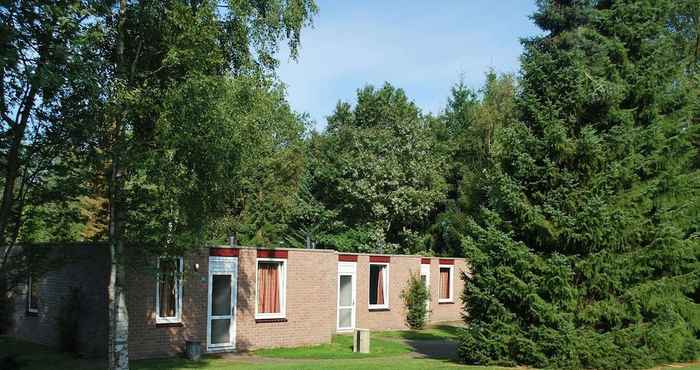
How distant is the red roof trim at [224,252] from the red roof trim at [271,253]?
2.81 ft

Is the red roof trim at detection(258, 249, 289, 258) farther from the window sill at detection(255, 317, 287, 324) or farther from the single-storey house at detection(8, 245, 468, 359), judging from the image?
the window sill at detection(255, 317, 287, 324)

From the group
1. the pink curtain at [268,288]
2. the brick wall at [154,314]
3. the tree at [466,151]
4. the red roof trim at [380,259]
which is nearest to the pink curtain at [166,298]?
the brick wall at [154,314]

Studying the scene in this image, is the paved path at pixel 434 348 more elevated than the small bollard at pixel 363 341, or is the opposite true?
the small bollard at pixel 363 341

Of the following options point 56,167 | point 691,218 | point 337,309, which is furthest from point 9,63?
point 337,309

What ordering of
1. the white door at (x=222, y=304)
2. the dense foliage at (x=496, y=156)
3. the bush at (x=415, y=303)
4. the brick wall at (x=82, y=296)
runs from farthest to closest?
the bush at (x=415, y=303) < the white door at (x=222, y=304) < the brick wall at (x=82, y=296) < the dense foliage at (x=496, y=156)

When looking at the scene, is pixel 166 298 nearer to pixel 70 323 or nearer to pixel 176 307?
pixel 176 307

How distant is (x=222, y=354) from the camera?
1938cm

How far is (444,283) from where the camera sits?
3259 centimetres

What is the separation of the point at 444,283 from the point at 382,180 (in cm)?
973

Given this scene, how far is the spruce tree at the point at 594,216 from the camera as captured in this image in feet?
52.4

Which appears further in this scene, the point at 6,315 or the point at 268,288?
the point at 6,315

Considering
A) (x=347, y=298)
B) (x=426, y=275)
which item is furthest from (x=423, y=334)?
(x=426, y=275)

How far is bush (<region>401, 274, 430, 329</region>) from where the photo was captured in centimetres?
2845

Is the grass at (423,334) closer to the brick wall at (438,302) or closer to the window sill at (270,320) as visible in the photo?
the brick wall at (438,302)
